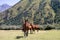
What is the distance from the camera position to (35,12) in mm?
159375

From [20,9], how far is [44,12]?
2869 cm

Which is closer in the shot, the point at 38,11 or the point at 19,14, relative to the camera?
the point at 38,11

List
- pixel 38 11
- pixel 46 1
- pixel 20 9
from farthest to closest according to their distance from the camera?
pixel 20 9 < pixel 46 1 < pixel 38 11

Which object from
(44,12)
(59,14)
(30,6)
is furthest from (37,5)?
(59,14)

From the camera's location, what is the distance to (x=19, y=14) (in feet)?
563

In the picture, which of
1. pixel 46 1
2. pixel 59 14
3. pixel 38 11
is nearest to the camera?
pixel 59 14

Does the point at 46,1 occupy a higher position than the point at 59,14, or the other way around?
the point at 46,1

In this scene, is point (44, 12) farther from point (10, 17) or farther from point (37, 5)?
point (10, 17)

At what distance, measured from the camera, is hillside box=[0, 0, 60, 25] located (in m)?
145

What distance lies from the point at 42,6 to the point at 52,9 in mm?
8397

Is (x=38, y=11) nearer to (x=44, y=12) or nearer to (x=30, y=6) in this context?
(x=44, y=12)

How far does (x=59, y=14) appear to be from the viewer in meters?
147

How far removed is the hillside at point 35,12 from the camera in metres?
145

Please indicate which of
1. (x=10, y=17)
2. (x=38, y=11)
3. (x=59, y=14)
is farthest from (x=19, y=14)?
(x=59, y=14)
